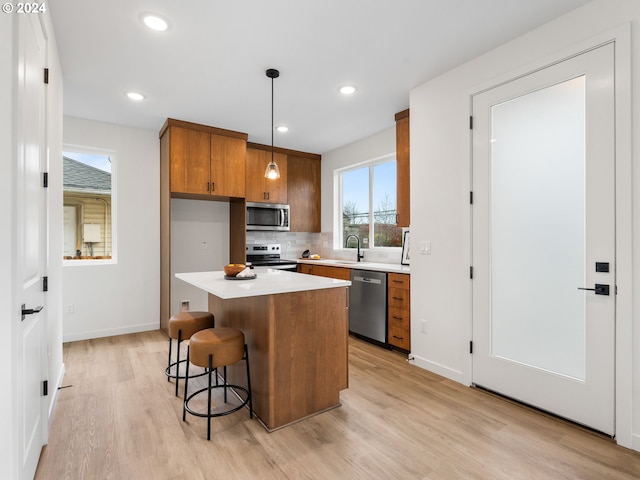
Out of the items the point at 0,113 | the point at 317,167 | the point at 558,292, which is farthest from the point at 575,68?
the point at 317,167

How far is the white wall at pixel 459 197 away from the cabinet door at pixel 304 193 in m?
2.58

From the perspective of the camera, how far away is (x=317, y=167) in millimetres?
5773

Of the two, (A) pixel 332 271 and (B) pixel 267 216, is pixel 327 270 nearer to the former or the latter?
(A) pixel 332 271

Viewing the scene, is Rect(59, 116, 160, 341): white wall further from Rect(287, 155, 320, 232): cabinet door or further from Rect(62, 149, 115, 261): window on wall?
Rect(287, 155, 320, 232): cabinet door

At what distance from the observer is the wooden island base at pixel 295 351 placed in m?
2.14

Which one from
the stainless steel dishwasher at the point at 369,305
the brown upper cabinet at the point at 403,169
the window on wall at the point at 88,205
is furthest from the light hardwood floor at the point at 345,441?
the window on wall at the point at 88,205

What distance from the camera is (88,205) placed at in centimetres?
416

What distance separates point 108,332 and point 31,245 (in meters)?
3.02

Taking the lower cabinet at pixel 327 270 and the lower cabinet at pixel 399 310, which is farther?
the lower cabinet at pixel 327 270

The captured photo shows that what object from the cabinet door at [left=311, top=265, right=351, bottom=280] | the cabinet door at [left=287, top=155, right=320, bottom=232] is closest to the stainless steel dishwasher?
the cabinet door at [left=311, top=265, right=351, bottom=280]

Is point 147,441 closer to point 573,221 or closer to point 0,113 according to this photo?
point 0,113

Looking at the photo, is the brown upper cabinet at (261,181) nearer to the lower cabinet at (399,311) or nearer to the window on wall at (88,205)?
the window on wall at (88,205)

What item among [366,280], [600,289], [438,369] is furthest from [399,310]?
[600,289]

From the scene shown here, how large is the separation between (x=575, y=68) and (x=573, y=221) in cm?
97
